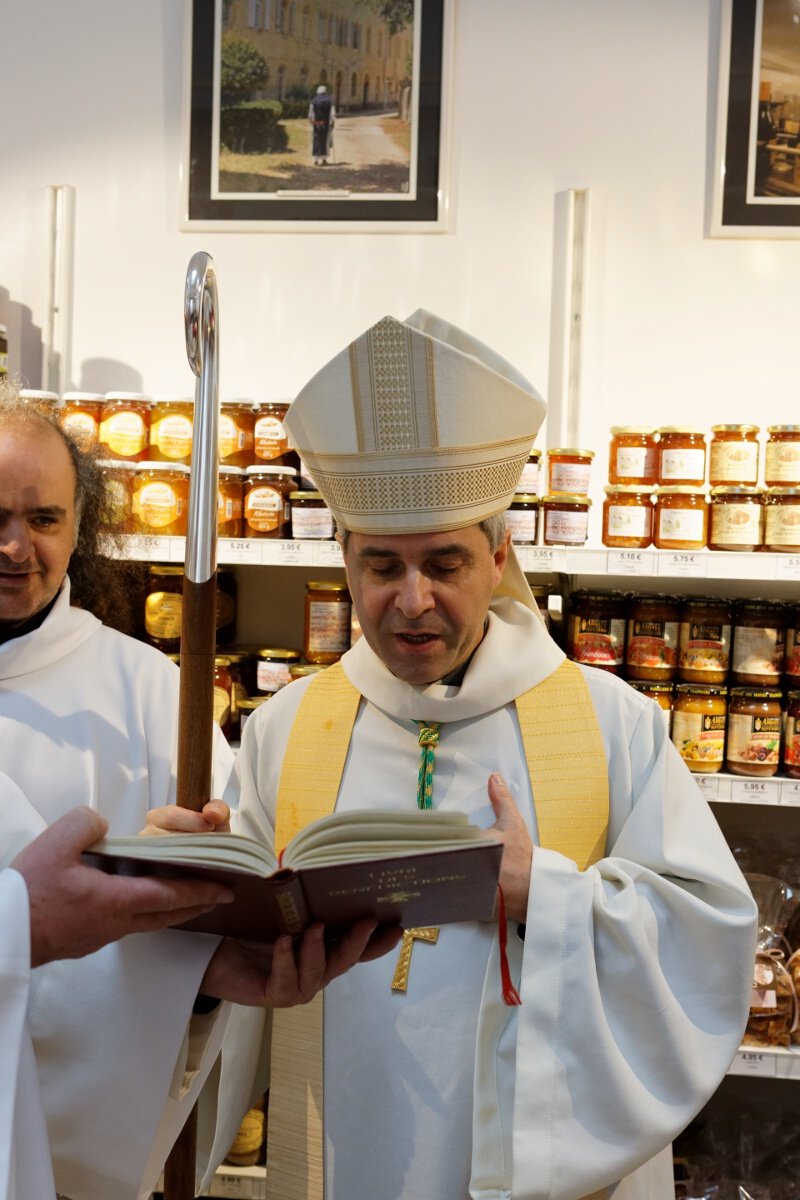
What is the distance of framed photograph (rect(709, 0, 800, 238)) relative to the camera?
3240 millimetres

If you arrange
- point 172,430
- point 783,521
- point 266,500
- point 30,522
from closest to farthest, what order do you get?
point 30,522 < point 783,521 < point 266,500 < point 172,430

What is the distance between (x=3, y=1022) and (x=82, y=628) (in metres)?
1.07

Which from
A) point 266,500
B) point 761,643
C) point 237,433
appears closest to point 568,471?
point 761,643

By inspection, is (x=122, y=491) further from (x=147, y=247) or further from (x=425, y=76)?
(x=425, y=76)

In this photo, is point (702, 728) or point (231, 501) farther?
point (231, 501)

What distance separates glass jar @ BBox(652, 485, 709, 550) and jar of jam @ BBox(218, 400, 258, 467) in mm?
1105

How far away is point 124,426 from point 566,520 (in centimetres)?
119

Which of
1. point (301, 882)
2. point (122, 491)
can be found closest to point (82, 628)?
point (122, 491)

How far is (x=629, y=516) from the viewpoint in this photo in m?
2.78

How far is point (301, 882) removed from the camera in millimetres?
1097

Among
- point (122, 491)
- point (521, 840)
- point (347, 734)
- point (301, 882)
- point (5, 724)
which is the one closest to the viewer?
point (301, 882)

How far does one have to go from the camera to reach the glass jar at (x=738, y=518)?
107 inches

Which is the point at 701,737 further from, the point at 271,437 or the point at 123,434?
the point at 123,434

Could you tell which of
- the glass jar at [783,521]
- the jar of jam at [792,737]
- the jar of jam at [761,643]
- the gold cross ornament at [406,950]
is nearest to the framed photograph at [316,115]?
the glass jar at [783,521]
